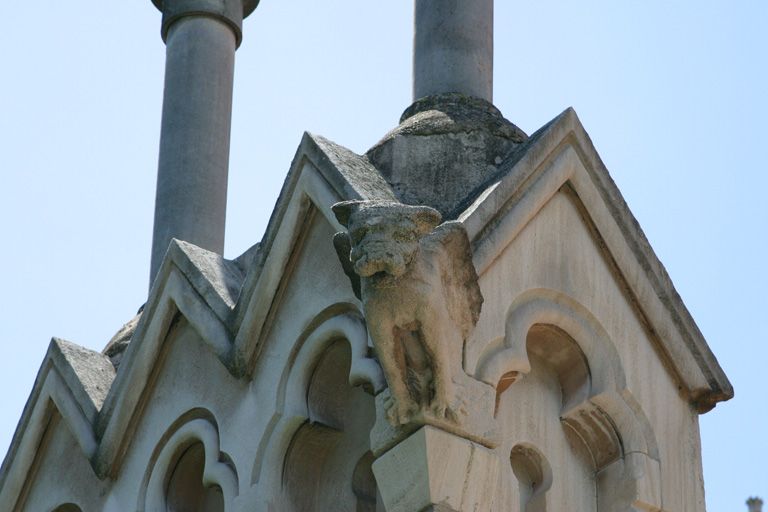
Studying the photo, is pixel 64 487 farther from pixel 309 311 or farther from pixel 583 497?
pixel 583 497

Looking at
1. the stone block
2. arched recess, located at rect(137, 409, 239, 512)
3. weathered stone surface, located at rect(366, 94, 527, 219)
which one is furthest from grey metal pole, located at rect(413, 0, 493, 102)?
the stone block

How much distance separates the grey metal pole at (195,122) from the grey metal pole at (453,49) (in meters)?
2.16

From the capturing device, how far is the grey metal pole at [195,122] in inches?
707

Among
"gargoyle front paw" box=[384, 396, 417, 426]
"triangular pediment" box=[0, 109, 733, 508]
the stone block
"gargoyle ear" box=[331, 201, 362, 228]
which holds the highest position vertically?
"triangular pediment" box=[0, 109, 733, 508]

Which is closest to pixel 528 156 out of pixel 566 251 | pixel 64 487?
pixel 566 251

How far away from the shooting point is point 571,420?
593 inches

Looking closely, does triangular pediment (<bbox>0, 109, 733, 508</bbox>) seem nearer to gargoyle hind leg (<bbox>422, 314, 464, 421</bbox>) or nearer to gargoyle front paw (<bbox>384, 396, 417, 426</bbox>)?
gargoyle hind leg (<bbox>422, 314, 464, 421</bbox>)

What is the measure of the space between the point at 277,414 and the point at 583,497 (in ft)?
5.76

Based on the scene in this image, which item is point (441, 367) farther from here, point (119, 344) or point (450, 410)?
point (119, 344)

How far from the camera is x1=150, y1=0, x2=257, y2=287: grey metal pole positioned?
18.0m

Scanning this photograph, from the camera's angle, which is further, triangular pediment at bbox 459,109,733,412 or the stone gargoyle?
triangular pediment at bbox 459,109,733,412

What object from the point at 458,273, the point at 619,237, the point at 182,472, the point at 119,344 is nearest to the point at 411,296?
the point at 458,273

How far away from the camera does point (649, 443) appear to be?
15000 millimetres

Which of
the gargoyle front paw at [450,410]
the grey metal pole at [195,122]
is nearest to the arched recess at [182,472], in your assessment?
the grey metal pole at [195,122]
